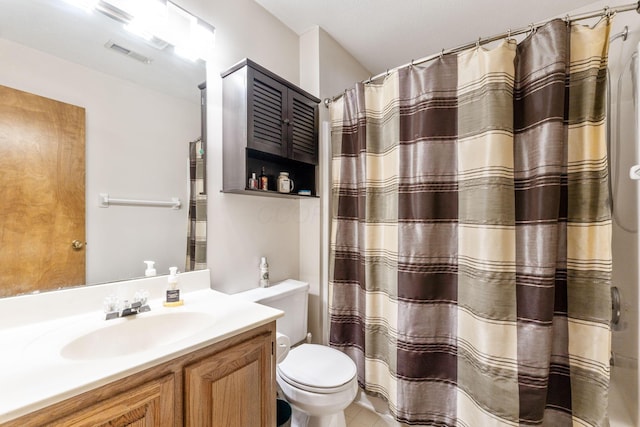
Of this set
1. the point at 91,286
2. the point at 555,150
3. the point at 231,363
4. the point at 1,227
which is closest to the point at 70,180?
the point at 1,227

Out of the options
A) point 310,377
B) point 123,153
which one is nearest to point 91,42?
point 123,153

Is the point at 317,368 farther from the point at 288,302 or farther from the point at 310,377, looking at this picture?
the point at 288,302

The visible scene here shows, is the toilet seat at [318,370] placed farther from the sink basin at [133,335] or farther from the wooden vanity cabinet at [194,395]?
the sink basin at [133,335]

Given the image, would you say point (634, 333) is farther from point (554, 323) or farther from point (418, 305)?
point (418, 305)

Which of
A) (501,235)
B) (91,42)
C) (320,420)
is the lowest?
(320,420)

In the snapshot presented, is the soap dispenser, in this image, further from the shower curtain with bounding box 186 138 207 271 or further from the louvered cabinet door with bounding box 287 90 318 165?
the louvered cabinet door with bounding box 287 90 318 165

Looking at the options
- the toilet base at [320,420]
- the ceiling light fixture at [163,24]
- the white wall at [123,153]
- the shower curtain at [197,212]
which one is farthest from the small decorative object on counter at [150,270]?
the ceiling light fixture at [163,24]

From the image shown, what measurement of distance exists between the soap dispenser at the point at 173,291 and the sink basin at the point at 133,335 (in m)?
0.09

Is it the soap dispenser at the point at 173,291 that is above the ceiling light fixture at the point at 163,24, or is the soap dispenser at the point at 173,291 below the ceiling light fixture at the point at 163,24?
below

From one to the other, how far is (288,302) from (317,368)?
15.9 inches

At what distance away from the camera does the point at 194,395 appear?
794mm

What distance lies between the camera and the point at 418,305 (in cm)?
134

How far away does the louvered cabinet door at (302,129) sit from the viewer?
1.62 meters

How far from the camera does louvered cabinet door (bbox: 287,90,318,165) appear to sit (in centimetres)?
162
